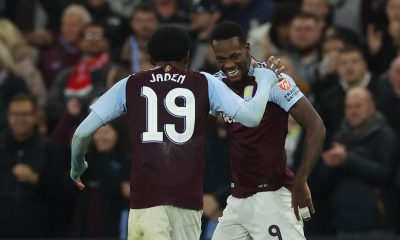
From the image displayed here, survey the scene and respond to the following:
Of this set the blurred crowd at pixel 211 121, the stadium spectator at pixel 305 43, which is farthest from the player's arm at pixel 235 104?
the stadium spectator at pixel 305 43

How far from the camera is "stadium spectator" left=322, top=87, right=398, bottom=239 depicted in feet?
36.8

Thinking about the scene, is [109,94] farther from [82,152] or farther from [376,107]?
[376,107]

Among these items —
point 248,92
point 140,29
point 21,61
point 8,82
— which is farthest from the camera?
point 21,61

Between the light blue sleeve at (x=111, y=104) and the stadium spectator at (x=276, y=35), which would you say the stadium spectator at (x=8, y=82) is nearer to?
the stadium spectator at (x=276, y=35)

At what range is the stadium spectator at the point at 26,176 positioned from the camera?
40.4 feet

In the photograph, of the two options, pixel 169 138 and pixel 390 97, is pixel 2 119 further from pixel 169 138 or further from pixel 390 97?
pixel 169 138

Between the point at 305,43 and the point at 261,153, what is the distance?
13.9ft

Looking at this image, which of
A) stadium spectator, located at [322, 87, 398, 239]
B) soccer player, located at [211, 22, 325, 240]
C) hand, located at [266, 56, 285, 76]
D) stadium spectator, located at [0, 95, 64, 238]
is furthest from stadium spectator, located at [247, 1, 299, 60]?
hand, located at [266, 56, 285, 76]

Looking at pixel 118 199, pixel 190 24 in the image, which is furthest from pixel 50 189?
pixel 190 24

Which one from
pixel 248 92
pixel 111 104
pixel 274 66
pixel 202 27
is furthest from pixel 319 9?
pixel 111 104

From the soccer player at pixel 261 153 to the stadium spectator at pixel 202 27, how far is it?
4604 mm

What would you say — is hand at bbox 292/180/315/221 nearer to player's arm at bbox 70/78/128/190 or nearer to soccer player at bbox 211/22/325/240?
soccer player at bbox 211/22/325/240

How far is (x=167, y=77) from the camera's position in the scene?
7734mm

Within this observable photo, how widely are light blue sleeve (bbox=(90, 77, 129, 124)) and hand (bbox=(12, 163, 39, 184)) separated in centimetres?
462
